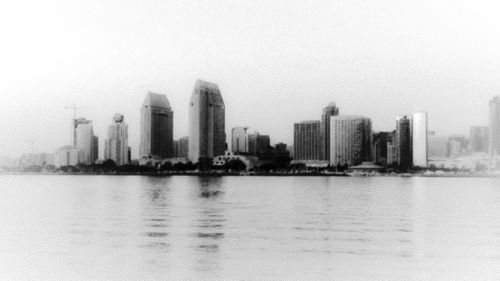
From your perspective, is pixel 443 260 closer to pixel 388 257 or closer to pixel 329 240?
pixel 388 257

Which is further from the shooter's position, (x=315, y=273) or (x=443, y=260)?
(x=443, y=260)

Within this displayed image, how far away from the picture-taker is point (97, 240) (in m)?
23.3

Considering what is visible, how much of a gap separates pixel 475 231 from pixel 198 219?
14098mm

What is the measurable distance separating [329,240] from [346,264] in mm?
5682

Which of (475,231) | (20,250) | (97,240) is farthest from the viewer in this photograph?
(475,231)

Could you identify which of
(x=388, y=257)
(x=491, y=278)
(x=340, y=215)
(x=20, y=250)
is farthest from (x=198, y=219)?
(x=491, y=278)

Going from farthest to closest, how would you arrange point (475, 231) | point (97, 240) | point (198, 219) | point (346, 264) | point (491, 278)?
point (198, 219), point (475, 231), point (97, 240), point (346, 264), point (491, 278)

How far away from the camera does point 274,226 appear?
2894cm

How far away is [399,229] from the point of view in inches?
1118

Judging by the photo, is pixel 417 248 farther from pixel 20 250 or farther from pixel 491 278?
pixel 20 250

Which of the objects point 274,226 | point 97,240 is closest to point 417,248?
point 274,226

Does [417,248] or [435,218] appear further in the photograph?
[435,218]

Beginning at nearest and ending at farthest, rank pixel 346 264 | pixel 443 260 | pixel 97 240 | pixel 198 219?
pixel 346 264
pixel 443 260
pixel 97 240
pixel 198 219

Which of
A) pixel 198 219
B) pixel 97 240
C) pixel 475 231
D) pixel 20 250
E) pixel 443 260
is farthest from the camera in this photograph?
pixel 198 219
